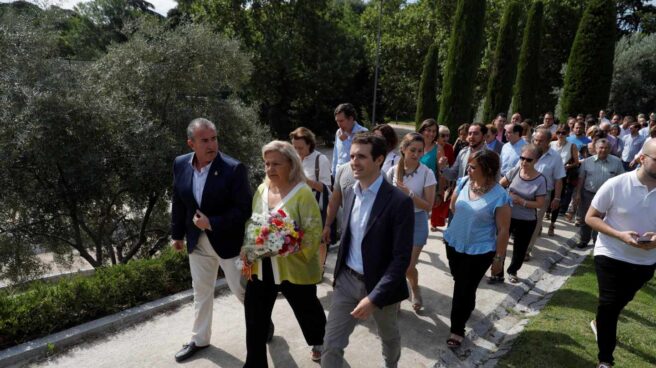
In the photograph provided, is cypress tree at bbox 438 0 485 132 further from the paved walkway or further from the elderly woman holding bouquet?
the elderly woman holding bouquet

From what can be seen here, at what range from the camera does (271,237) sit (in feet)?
9.86

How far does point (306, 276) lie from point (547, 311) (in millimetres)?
3128

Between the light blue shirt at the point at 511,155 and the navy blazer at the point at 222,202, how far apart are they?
15.8 ft

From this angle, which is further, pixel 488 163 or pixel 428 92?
pixel 428 92

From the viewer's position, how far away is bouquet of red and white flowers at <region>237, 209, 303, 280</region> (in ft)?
9.87

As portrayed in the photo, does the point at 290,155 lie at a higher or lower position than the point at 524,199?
higher

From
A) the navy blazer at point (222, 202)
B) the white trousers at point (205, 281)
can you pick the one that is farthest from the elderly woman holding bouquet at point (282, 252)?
the white trousers at point (205, 281)

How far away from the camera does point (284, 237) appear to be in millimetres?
3031

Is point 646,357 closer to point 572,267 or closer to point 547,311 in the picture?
point 547,311

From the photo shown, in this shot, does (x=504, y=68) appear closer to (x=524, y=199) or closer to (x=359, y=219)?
(x=524, y=199)

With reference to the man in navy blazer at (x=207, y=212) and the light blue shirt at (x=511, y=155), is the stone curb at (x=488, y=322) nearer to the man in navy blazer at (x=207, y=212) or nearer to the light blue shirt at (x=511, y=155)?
the light blue shirt at (x=511, y=155)

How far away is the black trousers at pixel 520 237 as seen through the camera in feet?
17.8

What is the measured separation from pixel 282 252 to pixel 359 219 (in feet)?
2.01

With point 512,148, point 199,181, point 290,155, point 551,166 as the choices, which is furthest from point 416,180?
point 512,148
